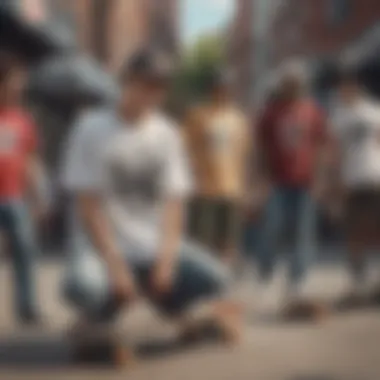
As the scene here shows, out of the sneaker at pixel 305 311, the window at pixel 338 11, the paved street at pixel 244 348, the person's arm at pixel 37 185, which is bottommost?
the paved street at pixel 244 348

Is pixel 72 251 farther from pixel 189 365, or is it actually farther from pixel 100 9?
pixel 100 9

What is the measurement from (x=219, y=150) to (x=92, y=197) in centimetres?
31

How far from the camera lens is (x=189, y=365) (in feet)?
6.05

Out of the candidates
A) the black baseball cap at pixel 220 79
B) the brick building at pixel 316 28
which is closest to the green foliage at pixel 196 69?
the black baseball cap at pixel 220 79

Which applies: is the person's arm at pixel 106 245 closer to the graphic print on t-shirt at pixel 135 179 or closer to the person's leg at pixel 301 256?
the graphic print on t-shirt at pixel 135 179

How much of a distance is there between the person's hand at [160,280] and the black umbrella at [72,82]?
39 centimetres

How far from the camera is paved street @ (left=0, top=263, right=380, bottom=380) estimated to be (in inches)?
70.5

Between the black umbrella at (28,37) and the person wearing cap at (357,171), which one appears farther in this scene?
the person wearing cap at (357,171)

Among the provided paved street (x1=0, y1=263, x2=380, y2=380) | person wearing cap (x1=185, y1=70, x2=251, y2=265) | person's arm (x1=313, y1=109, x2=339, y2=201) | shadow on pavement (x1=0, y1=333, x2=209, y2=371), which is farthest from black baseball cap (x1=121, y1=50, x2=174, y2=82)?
shadow on pavement (x1=0, y1=333, x2=209, y2=371)

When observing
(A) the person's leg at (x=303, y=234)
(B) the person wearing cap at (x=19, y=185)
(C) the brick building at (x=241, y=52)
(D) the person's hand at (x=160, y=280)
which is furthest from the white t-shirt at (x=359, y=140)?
(B) the person wearing cap at (x=19, y=185)

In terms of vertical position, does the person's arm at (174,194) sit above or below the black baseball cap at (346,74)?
below

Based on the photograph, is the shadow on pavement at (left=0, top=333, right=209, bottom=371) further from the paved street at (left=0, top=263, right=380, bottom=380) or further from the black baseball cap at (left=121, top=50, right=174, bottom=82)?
the black baseball cap at (left=121, top=50, right=174, bottom=82)

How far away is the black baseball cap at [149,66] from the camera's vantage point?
1.76 metres

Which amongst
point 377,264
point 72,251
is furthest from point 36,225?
point 377,264
